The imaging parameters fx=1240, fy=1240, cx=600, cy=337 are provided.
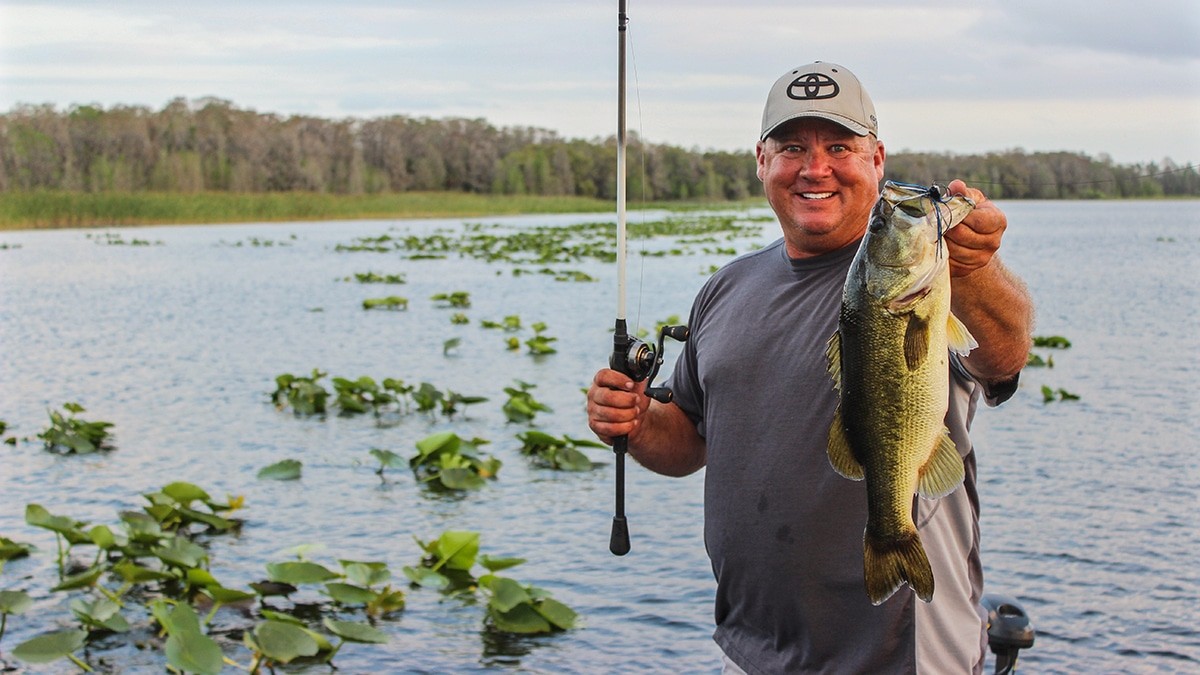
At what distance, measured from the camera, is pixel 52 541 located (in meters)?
7.87

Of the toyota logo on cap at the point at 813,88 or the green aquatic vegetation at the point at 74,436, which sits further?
the green aquatic vegetation at the point at 74,436

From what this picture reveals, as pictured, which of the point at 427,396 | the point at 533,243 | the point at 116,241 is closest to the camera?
the point at 427,396

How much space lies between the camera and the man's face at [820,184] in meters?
2.94

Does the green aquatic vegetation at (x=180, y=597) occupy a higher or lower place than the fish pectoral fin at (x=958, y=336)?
lower

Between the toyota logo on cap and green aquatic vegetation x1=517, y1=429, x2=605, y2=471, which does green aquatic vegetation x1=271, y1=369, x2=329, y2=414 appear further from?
the toyota logo on cap

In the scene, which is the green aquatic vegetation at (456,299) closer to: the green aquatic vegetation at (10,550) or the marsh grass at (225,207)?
the green aquatic vegetation at (10,550)

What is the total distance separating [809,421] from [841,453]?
1.14 feet

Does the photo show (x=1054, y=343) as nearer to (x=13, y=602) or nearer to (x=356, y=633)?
(x=356, y=633)

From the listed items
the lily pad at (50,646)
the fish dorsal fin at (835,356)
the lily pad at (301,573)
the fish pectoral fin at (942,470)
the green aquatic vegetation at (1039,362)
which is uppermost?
the fish dorsal fin at (835,356)

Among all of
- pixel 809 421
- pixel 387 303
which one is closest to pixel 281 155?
pixel 387 303

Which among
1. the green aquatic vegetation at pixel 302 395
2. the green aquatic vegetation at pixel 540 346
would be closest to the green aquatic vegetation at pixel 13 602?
the green aquatic vegetation at pixel 302 395

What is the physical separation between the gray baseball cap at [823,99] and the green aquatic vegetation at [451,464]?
665 cm

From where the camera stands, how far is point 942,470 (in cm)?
244

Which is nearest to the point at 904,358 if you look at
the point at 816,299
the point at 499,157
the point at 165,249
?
the point at 816,299
